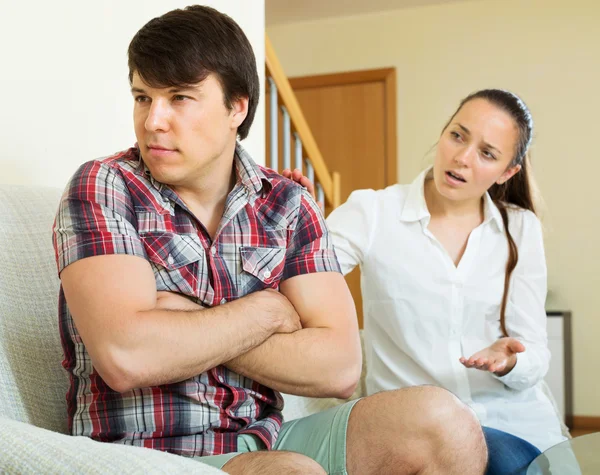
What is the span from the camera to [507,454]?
1.34 metres

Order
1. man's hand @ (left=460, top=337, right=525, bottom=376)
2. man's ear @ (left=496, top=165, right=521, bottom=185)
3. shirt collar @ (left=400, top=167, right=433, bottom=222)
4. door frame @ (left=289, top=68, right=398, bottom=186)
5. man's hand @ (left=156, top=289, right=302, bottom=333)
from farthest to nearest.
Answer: door frame @ (left=289, top=68, right=398, bottom=186) → man's ear @ (left=496, top=165, right=521, bottom=185) → shirt collar @ (left=400, top=167, right=433, bottom=222) → man's hand @ (left=460, top=337, right=525, bottom=376) → man's hand @ (left=156, top=289, right=302, bottom=333)

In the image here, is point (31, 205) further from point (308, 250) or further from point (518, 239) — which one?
point (518, 239)

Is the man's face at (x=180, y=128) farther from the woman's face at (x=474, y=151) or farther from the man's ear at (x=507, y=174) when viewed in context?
the man's ear at (x=507, y=174)

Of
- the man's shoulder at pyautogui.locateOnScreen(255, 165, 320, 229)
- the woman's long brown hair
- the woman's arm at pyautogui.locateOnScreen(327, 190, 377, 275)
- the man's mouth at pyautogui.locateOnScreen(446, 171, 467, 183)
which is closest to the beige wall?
the woman's long brown hair

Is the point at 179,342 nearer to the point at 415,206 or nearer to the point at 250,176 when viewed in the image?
the point at 250,176

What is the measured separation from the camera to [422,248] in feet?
5.91

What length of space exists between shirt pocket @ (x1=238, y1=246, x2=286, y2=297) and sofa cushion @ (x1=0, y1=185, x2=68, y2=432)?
0.34m

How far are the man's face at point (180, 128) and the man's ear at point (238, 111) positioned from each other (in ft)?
0.13

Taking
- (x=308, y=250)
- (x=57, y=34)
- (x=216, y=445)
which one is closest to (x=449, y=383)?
(x=308, y=250)

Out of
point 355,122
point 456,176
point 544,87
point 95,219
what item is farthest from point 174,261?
point 355,122

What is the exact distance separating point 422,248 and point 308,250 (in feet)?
1.97

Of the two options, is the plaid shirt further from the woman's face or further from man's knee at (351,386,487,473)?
the woman's face

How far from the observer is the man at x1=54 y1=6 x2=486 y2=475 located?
40.9 inches

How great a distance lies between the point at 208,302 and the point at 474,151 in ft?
3.14
